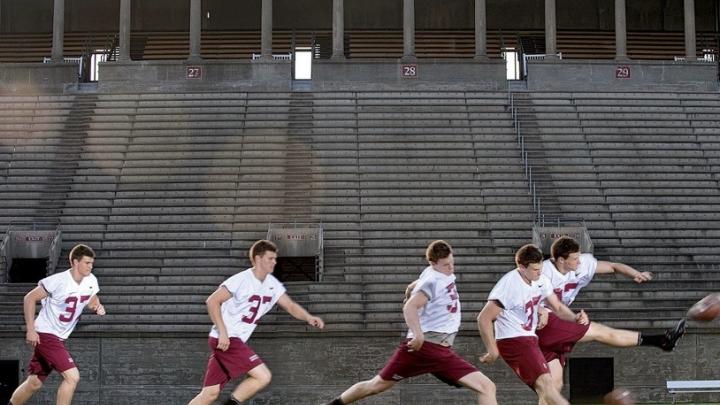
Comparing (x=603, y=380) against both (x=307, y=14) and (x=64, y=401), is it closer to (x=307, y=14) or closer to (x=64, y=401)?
(x=64, y=401)

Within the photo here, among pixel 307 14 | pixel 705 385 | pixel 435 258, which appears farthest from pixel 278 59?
pixel 435 258

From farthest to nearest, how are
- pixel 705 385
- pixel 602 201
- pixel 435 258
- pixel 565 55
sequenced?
1. pixel 565 55
2. pixel 602 201
3. pixel 705 385
4. pixel 435 258

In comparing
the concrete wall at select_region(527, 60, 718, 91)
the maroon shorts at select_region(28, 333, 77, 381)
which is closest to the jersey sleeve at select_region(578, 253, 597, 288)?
the maroon shorts at select_region(28, 333, 77, 381)

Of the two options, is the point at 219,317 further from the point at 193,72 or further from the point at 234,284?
the point at 193,72

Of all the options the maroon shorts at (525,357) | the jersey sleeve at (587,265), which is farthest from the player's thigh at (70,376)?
the jersey sleeve at (587,265)

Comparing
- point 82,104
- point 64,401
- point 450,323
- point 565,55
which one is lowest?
point 64,401

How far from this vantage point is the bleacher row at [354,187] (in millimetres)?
21812

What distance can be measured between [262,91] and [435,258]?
20839 millimetres

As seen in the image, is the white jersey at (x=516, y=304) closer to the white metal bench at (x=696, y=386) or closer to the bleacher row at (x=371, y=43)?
the white metal bench at (x=696, y=386)

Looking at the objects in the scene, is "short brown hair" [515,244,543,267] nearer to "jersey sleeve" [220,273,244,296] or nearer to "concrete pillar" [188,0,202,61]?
"jersey sleeve" [220,273,244,296]

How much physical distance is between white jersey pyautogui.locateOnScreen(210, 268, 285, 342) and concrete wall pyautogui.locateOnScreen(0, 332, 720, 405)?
8.91m

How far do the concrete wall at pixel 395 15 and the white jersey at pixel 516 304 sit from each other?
90.2 ft

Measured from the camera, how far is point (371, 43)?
122 feet

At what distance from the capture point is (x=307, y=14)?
125 feet
